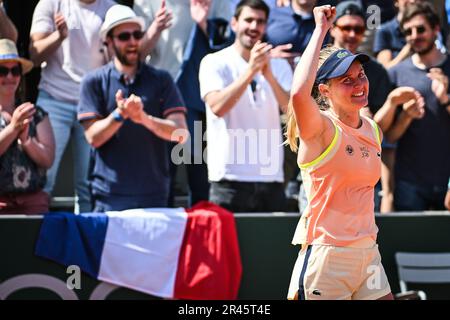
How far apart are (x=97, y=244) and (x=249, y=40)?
75.1 inches

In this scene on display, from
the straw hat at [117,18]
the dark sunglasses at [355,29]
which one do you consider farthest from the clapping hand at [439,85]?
the straw hat at [117,18]

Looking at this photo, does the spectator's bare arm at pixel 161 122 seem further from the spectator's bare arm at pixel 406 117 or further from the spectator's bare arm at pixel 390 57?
the spectator's bare arm at pixel 390 57

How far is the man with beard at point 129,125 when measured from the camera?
675 centimetres

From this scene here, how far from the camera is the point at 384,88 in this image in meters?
7.41

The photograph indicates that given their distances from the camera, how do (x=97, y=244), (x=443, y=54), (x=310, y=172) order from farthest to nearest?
(x=443, y=54)
(x=97, y=244)
(x=310, y=172)

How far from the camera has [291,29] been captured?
748 centimetres

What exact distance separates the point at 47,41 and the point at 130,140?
101 centimetres

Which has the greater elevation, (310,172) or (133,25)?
(133,25)

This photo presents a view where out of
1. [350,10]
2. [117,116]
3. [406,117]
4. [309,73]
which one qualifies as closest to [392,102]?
[406,117]

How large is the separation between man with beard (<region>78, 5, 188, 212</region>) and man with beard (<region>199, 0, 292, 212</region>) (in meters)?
0.31
